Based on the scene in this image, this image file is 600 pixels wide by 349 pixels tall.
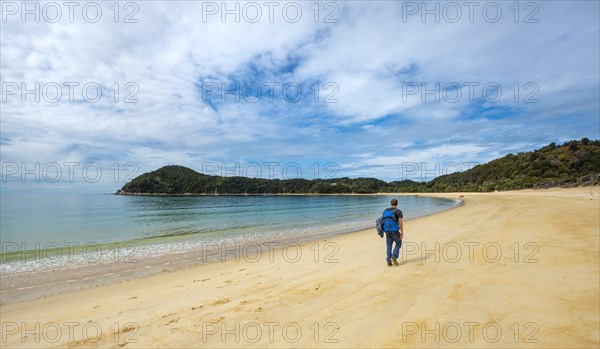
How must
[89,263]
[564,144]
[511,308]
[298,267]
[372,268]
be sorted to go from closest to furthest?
[511,308]
[372,268]
[298,267]
[89,263]
[564,144]

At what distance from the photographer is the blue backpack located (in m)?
9.22

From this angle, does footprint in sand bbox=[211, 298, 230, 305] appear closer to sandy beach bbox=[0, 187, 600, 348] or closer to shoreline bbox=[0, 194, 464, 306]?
sandy beach bbox=[0, 187, 600, 348]

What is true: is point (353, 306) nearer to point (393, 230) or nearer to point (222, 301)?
point (222, 301)

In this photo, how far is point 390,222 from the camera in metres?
9.30

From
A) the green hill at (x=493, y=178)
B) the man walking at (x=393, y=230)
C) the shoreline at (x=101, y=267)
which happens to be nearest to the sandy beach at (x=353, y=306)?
the man walking at (x=393, y=230)

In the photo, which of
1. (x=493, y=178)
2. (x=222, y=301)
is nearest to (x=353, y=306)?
(x=222, y=301)

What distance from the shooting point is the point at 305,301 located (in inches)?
247

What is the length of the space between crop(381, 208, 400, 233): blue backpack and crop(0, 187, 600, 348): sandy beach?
1.14m

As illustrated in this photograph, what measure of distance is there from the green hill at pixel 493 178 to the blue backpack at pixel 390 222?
61.8 m

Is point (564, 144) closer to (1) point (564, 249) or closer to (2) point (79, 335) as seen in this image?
(1) point (564, 249)

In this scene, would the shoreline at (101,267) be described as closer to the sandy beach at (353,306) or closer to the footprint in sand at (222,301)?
the sandy beach at (353,306)

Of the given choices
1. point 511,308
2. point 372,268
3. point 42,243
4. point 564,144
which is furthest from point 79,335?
point 564,144

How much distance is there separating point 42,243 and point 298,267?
18388 millimetres

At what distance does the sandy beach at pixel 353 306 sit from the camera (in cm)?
457
